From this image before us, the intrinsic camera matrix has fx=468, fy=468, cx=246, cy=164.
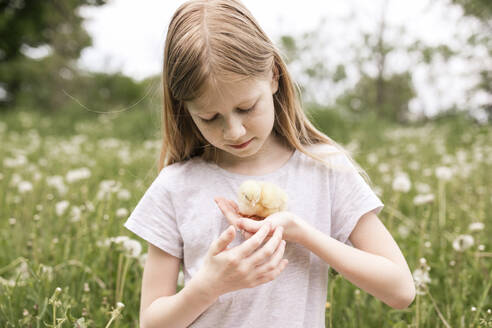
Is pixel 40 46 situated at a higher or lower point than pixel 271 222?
lower

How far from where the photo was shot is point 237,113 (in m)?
0.91

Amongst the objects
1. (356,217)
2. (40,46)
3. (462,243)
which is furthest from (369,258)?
(40,46)

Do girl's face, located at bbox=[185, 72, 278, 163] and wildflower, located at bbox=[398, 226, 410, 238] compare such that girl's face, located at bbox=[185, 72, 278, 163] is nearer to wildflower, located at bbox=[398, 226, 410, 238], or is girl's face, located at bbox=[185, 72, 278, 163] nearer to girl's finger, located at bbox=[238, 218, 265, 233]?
girl's finger, located at bbox=[238, 218, 265, 233]

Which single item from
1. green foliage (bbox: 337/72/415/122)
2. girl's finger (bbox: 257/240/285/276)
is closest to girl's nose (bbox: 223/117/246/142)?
girl's finger (bbox: 257/240/285/276)

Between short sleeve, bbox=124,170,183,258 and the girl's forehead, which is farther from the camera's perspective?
short sleeve, bbox=124,170,183,258

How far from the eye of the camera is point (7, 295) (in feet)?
3.91

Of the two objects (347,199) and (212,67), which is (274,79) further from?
(347,199)

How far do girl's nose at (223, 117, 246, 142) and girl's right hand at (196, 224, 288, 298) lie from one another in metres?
0.19

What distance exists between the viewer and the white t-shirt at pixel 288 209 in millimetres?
980

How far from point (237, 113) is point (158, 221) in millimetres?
304

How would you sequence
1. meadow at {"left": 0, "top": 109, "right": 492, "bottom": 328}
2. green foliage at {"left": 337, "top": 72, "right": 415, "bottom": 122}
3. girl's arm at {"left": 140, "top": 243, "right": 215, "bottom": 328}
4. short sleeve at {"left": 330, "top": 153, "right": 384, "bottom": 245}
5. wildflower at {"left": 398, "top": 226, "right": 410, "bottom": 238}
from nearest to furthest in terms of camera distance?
girl's arm at {"left": 140, "top": 243, "right": 215, "bottom": 328}, short sleeve at {"left": 330, "top": 153, "right": 384, "bottom": 245}, meadow at {"left": 0, "top": 109, "right": 492, "bottom": 328}, wildflower at {"left": 398, "top": 226, "right": 410, "bottom": 238}, green foliage at {"left": 337, "top": 72, "right": 415, "bottom": 122}

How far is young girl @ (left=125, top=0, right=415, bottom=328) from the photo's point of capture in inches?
34.8

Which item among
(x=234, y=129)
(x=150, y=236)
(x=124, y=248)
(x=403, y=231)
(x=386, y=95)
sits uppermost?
(x=234, y=129)

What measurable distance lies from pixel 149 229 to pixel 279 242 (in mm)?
327
